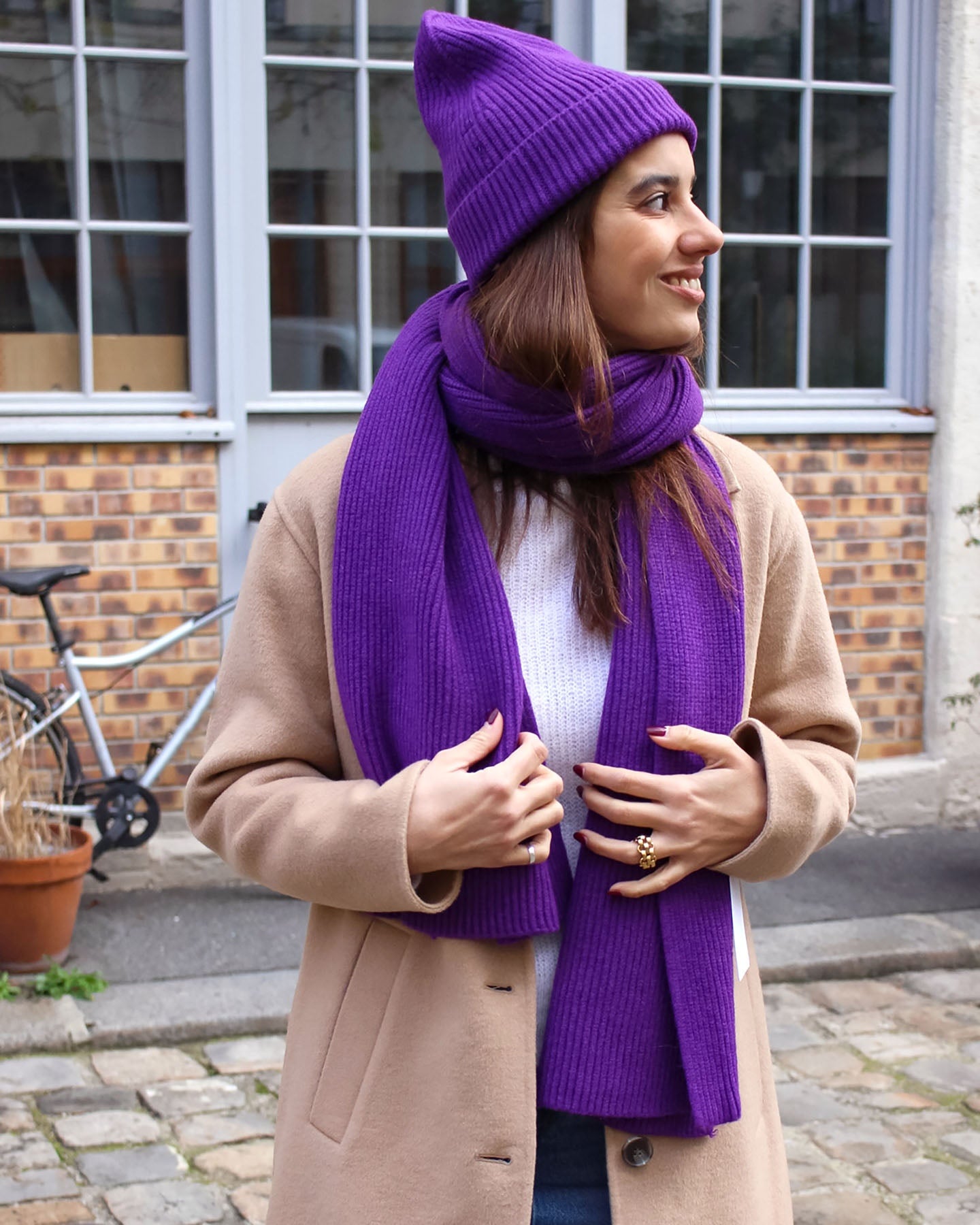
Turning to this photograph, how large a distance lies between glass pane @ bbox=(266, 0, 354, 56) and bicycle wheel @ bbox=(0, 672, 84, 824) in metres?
2.36

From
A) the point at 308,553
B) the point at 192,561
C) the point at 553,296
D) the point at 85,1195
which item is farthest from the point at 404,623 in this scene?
the point at 192,561

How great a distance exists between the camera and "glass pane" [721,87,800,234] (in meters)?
5.93

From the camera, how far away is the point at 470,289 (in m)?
1.79

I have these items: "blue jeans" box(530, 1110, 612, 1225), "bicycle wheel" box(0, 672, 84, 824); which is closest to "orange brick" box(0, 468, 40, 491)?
"bicycle wheel" box(0, 672, 84, 824)

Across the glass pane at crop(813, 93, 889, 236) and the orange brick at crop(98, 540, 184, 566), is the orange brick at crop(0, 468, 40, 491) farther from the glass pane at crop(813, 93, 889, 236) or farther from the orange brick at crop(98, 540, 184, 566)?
the glass pane at crop(813, 93, 889, 236)

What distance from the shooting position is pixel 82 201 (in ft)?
17.2

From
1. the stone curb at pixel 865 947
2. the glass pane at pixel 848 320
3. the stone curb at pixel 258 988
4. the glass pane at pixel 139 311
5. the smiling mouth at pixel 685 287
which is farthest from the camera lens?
the glass pane at pixel 848 320

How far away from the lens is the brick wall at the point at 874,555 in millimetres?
5949

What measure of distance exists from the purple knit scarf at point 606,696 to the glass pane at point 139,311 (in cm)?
386

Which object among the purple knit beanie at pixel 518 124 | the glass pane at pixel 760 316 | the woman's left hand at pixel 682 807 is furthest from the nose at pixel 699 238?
the glass pane at pixel 760 316

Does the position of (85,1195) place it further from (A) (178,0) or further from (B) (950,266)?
(B) (950,266)

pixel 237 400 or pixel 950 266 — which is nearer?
pixel 237 400

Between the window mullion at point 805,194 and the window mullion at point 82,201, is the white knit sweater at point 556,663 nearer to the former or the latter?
the window mullion at point 82,201

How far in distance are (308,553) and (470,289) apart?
37 cm
